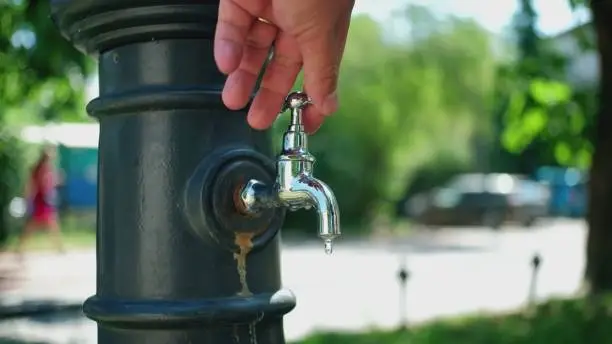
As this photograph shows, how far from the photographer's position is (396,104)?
22828 millimetres

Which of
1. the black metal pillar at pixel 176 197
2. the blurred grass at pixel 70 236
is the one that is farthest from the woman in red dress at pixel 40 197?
the black metal pillar at pixel 176 197

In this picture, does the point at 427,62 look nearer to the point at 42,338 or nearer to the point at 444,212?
the point at 444,212

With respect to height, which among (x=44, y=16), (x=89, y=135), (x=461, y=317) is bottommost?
(x=461, y=317)

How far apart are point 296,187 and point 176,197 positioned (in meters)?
0.22

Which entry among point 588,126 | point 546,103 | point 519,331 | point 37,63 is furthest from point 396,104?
point 37,63

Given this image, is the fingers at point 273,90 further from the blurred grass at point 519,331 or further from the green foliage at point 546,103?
the green foliage at point 546,103

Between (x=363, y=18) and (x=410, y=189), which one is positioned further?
(x=410, y=189)

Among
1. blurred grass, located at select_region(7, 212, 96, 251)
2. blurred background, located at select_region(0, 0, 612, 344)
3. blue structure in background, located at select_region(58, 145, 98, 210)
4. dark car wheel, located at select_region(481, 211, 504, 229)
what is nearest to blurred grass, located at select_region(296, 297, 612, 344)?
blurred background, located at select_region(0, 0, 612, 344)

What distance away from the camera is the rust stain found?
146 centimetres

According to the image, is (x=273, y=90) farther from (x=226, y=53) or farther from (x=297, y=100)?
(x=226, y=53)

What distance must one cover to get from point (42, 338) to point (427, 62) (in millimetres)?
19497

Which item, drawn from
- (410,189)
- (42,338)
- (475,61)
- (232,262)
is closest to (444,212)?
(410,189)

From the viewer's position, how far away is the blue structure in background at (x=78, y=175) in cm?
2148

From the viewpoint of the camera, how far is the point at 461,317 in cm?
635
